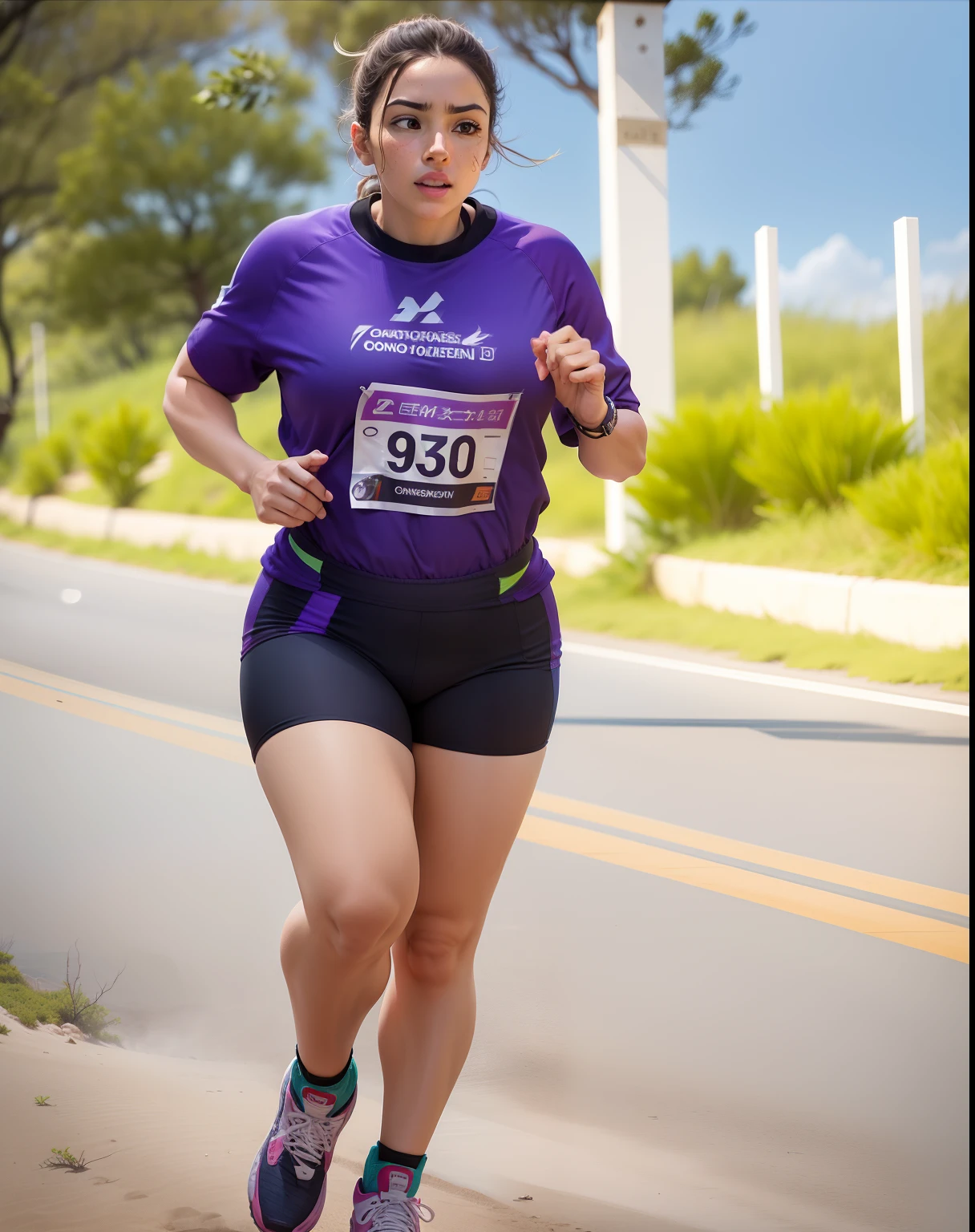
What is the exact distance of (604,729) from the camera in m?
6.25

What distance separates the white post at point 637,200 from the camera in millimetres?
10758

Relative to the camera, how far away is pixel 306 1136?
224cm

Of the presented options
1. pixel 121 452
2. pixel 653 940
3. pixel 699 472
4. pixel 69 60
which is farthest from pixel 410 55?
pixel 69 60

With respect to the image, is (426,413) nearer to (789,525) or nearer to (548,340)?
(548,340)

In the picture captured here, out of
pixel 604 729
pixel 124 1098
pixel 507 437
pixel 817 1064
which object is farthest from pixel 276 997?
pixel 604 729

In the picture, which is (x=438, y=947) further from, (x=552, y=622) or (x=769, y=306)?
(x=769, y=306)

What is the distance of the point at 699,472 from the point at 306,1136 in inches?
323

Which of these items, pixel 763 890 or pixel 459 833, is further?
pixel 763 890

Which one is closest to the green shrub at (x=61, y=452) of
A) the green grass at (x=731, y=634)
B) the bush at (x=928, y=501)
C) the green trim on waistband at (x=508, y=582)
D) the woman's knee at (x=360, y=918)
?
the green grass at (x=731, y=634)

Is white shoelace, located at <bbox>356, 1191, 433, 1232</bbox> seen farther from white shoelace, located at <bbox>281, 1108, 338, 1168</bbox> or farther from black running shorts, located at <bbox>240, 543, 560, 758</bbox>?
black running shorts, located at <bbox>240, 543, 560, 758</bbox>

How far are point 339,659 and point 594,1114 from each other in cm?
117

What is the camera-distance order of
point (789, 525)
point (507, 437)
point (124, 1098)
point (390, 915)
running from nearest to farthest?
point (390, 915)
point (507, 437)
point (124, 1098)
point (789, 525)

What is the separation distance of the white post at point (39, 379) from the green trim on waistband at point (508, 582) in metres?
23.9

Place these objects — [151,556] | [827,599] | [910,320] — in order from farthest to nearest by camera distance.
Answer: [151,556], [910,320], [827,599]
